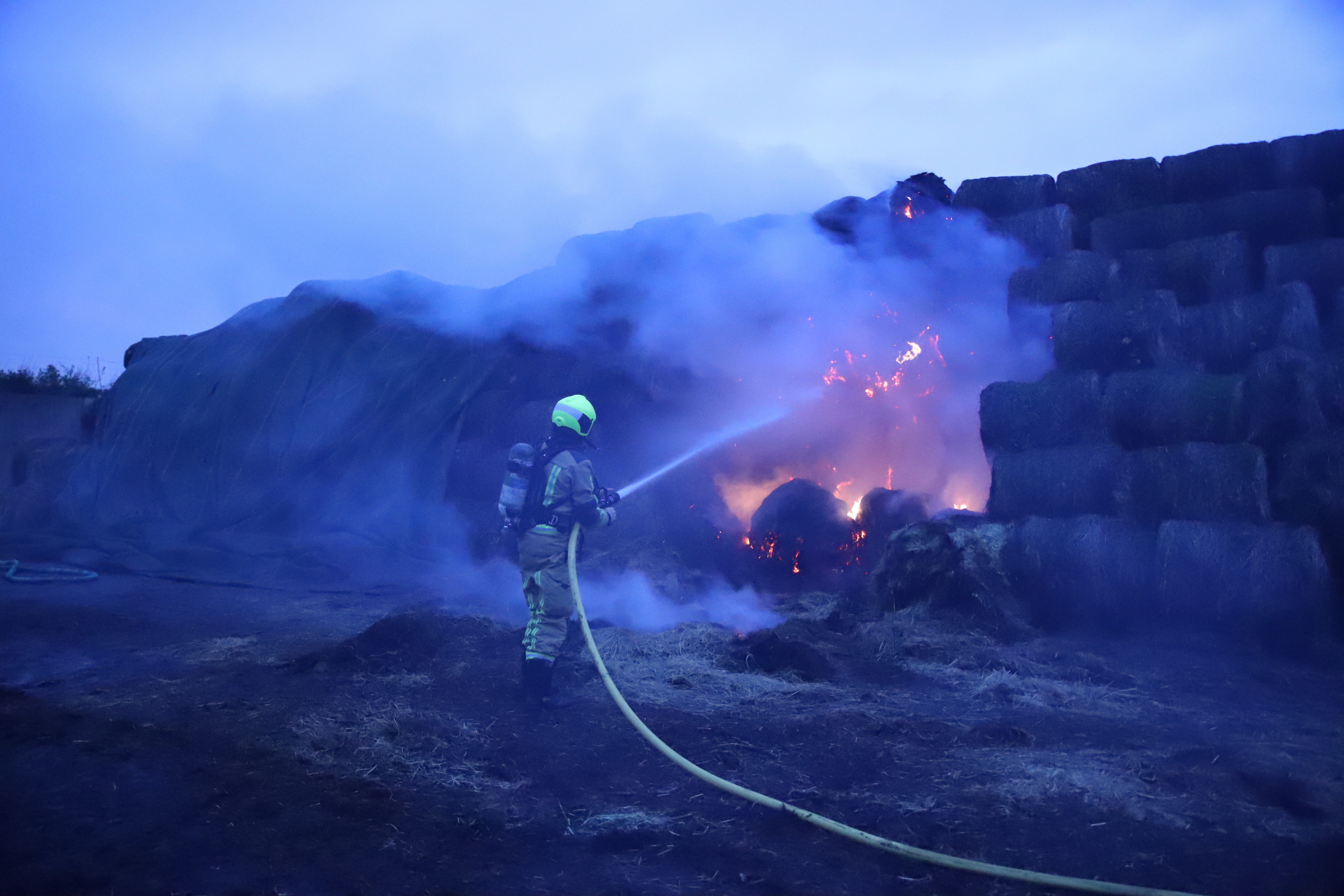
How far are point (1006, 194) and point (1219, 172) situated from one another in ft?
7.25

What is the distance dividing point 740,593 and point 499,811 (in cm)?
652

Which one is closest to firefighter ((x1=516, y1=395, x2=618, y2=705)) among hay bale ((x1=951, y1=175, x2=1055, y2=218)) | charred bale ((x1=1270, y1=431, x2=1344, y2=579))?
charred bale ((x1=1270, y1=431, x2=1344, y2=579))

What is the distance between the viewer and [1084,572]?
24.2ft

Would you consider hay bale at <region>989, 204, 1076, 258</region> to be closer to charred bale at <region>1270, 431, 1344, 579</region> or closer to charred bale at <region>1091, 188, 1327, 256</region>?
charred bale at <region>1091, 188, 1327, 256</region>

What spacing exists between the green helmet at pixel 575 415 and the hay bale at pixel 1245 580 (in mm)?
5183

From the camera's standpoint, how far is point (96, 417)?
569 inches

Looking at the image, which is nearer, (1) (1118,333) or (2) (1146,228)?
(1) (1118,333)

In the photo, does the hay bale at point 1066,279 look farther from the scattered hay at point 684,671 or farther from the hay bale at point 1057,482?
the scattered hay at point 684,671

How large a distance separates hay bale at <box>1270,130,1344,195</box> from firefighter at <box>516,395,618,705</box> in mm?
7977

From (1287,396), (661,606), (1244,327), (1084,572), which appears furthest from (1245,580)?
(661,606)

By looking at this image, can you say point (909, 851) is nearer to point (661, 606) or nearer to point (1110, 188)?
point (661, 606)

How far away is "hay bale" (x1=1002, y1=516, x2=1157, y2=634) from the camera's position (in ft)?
23.4

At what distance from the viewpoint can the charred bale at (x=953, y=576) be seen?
307 inches

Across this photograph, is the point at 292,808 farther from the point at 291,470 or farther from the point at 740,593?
the point at 291,470
